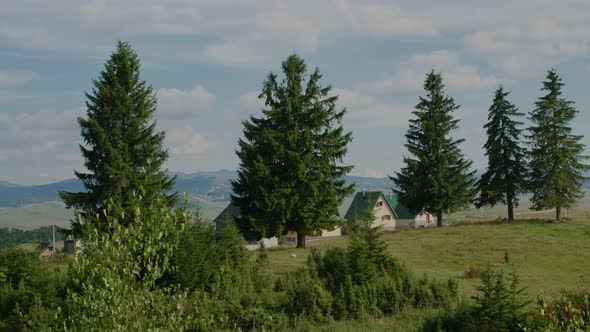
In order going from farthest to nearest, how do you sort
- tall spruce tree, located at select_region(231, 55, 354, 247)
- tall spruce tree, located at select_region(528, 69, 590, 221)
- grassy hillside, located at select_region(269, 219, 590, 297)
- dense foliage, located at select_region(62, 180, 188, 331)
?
tall spruce tree, located at select_region(528, 69, 590, 221), tall spruce tree, located at select_region(231, 55, 354, 247), grassy hillside, located at select_region(269, 219, 590, 297), dense foliage, located at select_region(62, 180, 188, 331)

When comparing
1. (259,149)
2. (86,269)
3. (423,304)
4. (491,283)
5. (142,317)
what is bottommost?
(423,304)

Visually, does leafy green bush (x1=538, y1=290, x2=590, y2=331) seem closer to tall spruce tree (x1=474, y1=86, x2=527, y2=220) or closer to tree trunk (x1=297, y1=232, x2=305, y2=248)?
tree trunk (x1=297, y1=232, x2=305, y2=248)

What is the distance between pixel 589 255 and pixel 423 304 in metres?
19.7

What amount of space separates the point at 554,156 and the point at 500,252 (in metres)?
18.5

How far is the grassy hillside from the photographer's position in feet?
109

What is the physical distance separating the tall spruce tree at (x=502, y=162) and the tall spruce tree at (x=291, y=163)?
835 inches

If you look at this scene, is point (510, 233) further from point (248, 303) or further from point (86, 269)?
point (86, 269)

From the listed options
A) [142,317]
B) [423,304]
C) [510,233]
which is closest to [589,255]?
[510,233]

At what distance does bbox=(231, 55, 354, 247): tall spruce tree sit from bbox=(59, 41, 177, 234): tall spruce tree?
6.62m

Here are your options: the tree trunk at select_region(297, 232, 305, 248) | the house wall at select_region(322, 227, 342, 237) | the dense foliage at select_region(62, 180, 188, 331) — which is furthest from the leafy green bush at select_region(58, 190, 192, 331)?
the house wall at select_region(322, 227, 342, 237)

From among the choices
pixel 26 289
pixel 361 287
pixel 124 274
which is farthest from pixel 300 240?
Result: pixel 124 274

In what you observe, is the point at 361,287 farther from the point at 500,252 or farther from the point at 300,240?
the point at 500,252

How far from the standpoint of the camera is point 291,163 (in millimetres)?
41531

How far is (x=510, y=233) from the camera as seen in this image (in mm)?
48531
